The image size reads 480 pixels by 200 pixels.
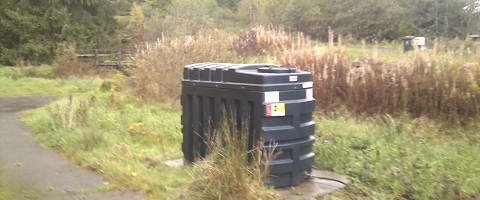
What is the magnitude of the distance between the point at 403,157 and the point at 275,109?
193cm

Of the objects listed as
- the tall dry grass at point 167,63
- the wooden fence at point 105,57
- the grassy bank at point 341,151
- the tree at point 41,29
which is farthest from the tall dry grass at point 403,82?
the tree at point 41,29

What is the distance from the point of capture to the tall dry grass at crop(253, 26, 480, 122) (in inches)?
336

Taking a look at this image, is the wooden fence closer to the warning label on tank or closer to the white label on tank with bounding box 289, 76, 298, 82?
the white label on tank with bounding box 289, 76, 298, 82

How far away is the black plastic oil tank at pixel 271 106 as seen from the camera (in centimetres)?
466

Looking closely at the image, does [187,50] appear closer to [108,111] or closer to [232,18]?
[108,111]

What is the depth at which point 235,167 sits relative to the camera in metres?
4.37

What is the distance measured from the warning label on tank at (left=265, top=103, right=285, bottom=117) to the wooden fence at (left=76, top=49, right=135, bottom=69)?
75.3 ft

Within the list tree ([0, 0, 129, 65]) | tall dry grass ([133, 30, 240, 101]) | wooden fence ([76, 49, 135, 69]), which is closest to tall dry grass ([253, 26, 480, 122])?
tall dry grass ([133, 30, 240, 101])

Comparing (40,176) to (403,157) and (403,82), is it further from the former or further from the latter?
(403,82)

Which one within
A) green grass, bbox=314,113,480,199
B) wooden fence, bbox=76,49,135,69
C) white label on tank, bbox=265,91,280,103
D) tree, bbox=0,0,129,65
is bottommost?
green grass, bbox=314,113,480,199

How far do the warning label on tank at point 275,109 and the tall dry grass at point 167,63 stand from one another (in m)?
7.84

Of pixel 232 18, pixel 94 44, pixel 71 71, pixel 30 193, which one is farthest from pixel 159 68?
pixel 232 18

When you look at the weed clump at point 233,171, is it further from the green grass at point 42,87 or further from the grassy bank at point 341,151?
the green grass at point 42,87

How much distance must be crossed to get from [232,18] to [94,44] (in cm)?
1719
